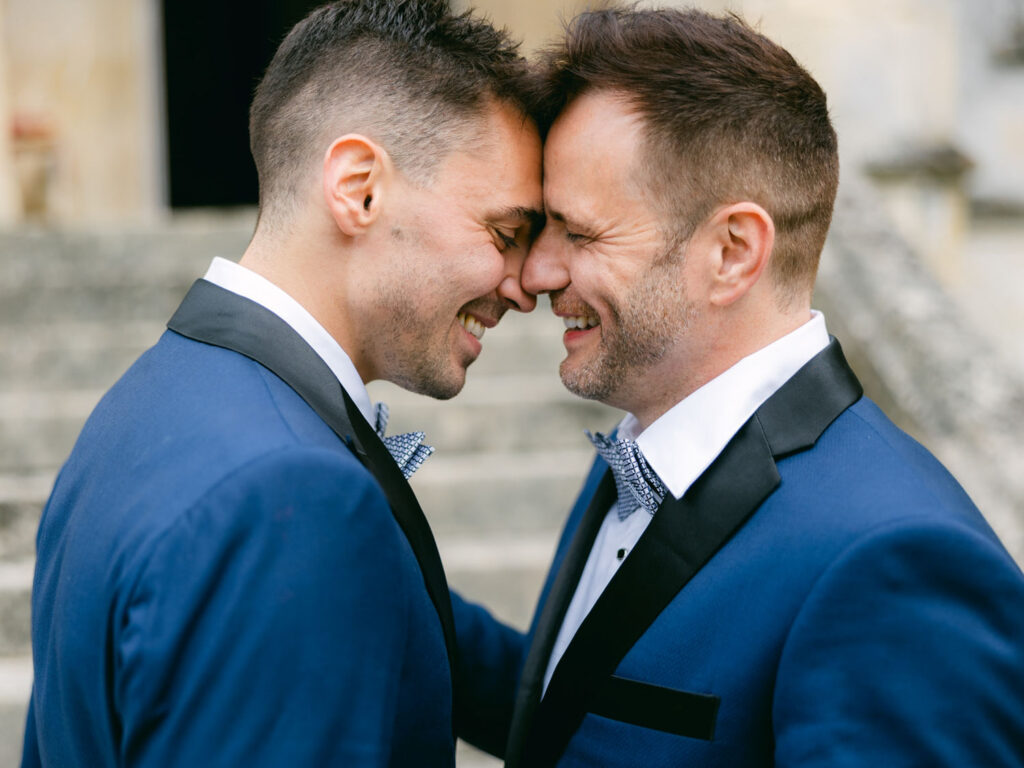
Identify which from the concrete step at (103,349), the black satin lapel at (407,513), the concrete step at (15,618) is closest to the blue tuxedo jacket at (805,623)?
the black satin lapel at (407,513)

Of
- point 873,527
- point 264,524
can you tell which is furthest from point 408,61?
point 873,527

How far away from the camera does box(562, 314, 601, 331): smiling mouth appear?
220 cm

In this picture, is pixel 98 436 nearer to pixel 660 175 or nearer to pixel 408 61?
pixel 408 61

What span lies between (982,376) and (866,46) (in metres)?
4.16

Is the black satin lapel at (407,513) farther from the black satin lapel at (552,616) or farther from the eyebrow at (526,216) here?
the eyebrow at (526,216)

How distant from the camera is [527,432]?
454 centimetres

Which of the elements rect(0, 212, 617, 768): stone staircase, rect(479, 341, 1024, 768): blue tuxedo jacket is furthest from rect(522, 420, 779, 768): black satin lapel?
rect(0, 212, 617, 768): stone staircase

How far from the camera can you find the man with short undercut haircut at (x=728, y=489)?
145 cm

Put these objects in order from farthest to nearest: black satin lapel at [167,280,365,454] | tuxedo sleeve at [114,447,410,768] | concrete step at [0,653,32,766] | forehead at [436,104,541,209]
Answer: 1. concrete step at [0,653,32,766]
2. forehead at [436,104,541,209]
3. black satin lapel at [167,280,365,454]
4. tuxedo sleeve at [114,447,410,768]

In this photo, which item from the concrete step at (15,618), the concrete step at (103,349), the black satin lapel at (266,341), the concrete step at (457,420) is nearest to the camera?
the black satin lapel at (266,341)

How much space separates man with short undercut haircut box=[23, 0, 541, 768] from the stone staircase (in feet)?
5.05

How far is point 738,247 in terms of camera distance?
76.2 inches

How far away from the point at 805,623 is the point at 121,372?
4064 millimetres

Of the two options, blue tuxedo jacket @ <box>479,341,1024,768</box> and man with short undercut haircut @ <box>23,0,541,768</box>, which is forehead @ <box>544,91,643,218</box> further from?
blue tuxedo jacket @ <box>479,341,1024,768</box>
